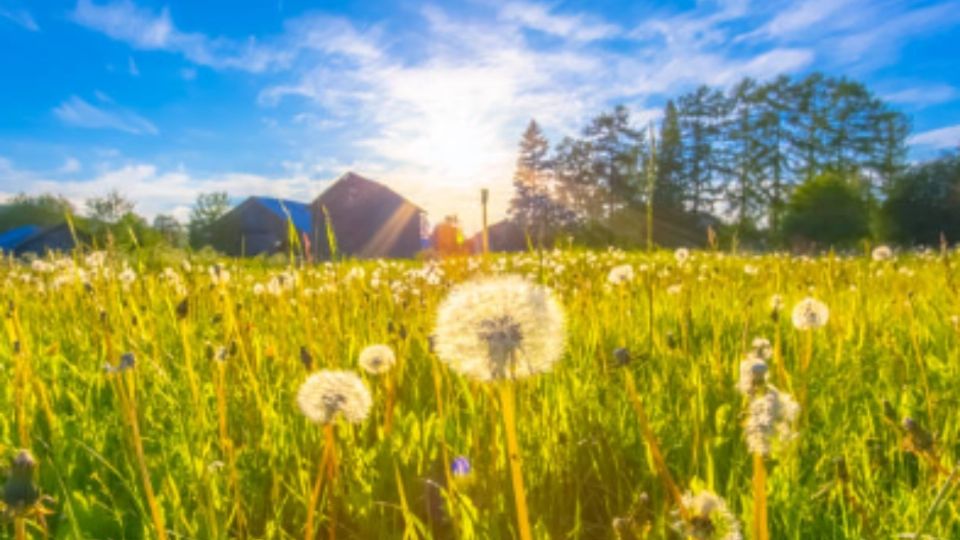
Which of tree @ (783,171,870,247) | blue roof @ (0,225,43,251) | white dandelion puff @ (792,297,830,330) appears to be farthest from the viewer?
blue roof @ (0,225,43,251)

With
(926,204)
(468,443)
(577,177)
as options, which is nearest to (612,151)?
(577,177)

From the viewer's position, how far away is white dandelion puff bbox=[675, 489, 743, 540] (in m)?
0.71

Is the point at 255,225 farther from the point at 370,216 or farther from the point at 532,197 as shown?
the point at 532,197

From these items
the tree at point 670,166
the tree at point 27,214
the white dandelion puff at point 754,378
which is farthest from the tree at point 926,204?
the tree at point 27,214

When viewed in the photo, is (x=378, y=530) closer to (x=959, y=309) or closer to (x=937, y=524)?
(x=937, y=524)

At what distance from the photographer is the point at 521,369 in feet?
3.28

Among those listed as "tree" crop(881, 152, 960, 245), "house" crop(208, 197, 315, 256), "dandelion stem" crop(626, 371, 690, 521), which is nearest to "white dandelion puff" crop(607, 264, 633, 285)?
"dandelion stem" crop(626, 371, 690, 521)

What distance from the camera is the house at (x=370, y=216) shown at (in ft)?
146

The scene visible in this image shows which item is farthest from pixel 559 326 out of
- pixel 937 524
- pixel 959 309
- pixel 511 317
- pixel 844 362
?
pixel 959 309

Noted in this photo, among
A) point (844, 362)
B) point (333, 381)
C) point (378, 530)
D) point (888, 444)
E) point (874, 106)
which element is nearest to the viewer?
point (333, 381)

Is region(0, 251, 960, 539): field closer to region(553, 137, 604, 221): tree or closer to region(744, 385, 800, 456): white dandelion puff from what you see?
region(744, 385, 800, 456): white dandelion puff

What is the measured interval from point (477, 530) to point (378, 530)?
318 millimetres

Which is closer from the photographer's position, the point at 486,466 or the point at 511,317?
the point at 511,317

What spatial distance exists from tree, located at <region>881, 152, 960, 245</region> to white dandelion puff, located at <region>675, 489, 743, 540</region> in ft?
129
